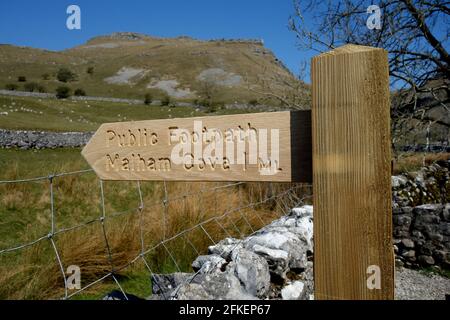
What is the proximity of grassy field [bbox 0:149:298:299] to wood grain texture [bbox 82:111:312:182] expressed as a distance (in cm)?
159

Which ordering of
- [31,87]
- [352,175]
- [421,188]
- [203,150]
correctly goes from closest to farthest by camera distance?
[352,175] < [203,150] < [421,188] < [31,87]

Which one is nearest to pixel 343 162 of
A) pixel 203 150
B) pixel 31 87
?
pixel 203 150

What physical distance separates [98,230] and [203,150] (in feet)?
9.29

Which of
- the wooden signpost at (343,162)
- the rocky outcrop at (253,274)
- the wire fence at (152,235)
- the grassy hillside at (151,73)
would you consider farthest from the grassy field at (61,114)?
the grassy hillside at (151,73)

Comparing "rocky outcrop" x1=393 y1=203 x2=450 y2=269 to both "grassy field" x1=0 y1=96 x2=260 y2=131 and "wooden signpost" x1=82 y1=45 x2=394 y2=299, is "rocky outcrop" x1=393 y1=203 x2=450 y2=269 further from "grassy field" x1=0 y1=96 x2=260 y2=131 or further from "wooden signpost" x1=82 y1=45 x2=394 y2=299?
"grassy field" x1=0 y1=96 x2=260 y2=131

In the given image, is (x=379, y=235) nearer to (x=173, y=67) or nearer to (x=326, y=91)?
(x=326, y=91)

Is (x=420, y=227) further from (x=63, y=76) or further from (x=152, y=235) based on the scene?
(x=63, y=76)

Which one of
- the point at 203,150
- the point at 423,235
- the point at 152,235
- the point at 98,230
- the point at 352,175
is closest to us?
the point at 352,175

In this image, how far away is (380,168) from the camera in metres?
1.17

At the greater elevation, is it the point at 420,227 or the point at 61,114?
the point at 61,114

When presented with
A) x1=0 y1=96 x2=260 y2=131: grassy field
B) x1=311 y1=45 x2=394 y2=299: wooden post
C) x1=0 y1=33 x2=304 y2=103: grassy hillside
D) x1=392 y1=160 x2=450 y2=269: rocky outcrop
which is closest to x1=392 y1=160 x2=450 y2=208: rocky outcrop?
x1=392 y1=160 x2=450 y2=269: rocky outcrop

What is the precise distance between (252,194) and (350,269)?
15.0 ft

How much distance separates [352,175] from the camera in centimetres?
119

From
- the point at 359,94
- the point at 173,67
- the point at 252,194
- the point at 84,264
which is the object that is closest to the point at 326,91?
the point at 359,94
